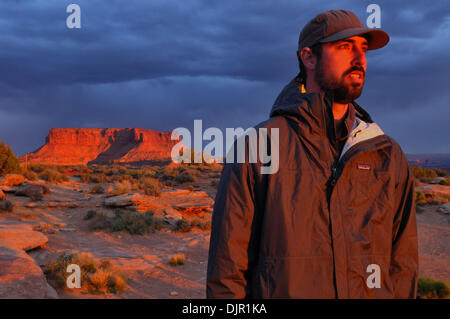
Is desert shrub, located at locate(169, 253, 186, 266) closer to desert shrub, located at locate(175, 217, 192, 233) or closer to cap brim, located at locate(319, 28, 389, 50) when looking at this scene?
desert shrub, located at locate(175, 217, 192, 233)

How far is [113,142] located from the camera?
104938mm

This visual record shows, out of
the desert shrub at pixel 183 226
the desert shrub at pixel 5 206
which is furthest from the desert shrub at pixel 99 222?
the desert shrub at pixel 5 206

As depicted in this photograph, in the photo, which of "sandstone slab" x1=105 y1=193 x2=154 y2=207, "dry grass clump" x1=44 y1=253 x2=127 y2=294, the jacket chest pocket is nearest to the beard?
the jacket chest pocket

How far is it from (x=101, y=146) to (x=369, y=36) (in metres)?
108

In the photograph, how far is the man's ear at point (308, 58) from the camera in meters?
1.98

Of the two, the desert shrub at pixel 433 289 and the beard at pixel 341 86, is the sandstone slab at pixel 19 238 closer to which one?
the beard at pixel 341 86

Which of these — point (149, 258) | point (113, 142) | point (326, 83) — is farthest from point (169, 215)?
point (113, 142)

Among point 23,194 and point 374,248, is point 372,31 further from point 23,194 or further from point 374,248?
point 23,194

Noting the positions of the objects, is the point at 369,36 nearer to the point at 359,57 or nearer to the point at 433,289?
the point at 359,57

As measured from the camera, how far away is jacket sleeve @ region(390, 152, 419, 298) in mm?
1834

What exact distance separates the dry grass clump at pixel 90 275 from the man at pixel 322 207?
526cm

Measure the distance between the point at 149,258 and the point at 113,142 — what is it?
10152 centimetres

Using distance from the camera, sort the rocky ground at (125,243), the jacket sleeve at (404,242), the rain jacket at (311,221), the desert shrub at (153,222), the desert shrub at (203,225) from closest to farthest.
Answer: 1. the rain jacket at (311,221)
2. the jacket sleeve at (404,242)
3. the rocky ground at (125,243)
4. the desert shrub at (153,222)
5. the desert shrub at (203,225)

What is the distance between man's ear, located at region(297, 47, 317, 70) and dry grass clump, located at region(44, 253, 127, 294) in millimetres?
5594
